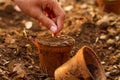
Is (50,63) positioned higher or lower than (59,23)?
lower

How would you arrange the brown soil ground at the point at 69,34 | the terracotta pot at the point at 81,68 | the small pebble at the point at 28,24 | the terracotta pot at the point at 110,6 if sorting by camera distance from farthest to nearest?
the terracotta pot at the point at 110,6, the small pebble at the point at 28,24, the brown soil ground at the point at 69,34, the terracotta pot at the point at 81,68

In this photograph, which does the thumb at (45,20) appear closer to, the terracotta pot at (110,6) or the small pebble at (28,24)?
the small pebble at (28,24)

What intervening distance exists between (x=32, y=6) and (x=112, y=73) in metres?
0.59

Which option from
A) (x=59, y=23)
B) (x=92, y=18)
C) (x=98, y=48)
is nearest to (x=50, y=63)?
(x=59, y=23)

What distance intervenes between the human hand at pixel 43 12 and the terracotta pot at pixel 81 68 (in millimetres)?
186

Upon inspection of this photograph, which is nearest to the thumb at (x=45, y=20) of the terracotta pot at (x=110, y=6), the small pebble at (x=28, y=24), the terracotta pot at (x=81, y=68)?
the terracotta pot at (x=81, y=68)

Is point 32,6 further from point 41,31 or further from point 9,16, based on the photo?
point 9,16

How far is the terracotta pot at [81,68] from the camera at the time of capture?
65.4 inches

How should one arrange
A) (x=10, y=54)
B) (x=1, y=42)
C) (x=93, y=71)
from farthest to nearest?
(x=1, y=42), (x=10, y=54), (x=93, y=71)

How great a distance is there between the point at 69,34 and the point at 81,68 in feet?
2.85

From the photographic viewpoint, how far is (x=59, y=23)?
1.84 metres

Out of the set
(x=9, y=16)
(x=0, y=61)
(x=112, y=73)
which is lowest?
(x=112, y=73)

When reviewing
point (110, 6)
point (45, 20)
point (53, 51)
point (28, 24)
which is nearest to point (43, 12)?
point (45, 20)

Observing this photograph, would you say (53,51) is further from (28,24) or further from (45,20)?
(28,24)
